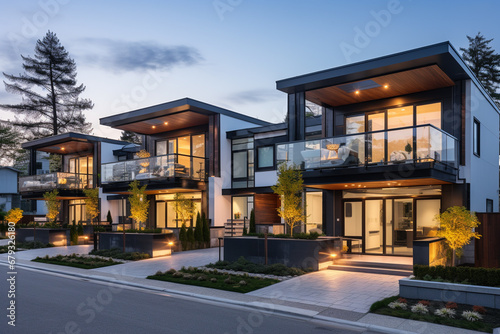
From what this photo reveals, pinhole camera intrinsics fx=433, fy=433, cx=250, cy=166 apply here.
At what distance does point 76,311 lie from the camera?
9.04 m

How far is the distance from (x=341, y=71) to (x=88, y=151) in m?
26.1

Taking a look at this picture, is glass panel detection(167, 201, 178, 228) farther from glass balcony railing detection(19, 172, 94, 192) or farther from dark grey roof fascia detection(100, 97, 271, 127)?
glass balcony railing detection(19, 172, 94, 192)

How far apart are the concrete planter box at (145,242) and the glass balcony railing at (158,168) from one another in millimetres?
4784

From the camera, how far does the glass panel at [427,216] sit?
50.5ft

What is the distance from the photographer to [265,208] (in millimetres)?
24312

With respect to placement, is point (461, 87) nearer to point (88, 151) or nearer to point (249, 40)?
point (249, 40)

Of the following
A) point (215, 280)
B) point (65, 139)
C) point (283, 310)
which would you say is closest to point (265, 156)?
point (215, 280)

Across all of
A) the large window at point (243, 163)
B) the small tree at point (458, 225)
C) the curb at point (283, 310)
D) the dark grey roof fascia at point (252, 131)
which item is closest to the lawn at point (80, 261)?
the curb at point (283, 310)

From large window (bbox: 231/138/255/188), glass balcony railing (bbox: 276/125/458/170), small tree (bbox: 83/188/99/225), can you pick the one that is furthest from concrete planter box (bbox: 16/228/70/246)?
glass balcony railing (bbox: 276/125/458/170)

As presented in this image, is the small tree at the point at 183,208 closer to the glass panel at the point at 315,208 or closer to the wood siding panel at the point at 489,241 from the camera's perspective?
the glass panel at the point at 315,208

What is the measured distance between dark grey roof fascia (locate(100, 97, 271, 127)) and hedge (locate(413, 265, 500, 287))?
15.6 meters

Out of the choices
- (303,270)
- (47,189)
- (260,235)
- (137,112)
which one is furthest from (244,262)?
(47,189)

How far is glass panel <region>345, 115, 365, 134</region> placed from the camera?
17737 millimetres

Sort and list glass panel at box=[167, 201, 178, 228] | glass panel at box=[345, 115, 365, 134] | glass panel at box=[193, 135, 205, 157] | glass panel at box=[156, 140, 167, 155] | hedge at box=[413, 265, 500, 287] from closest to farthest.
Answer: hedge at box=[413, 265, 500, 287]
glass panel at box=[345, 115, 365, 134]
glass panel at box=[193, 135, 205, 157]
glass panel at box=[167, 201, 178, 228]
glass panel at box=[156, 140, 167, 155]
